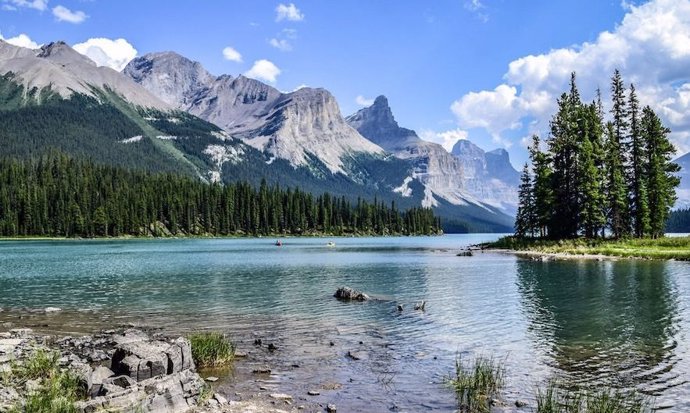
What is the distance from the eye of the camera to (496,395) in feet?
63.9

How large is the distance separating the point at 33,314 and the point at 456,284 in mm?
39122

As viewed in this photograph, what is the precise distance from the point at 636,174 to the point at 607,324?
77234 millimetres

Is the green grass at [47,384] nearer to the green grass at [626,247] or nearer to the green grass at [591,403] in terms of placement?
the green grass at [591,403]

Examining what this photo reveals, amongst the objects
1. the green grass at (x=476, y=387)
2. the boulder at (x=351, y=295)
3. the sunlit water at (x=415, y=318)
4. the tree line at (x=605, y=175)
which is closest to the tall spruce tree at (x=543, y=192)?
the tree line at (x=605, y=175)

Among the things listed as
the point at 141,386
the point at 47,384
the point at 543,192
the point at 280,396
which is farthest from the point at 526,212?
the point at 47,384

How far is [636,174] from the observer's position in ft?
324

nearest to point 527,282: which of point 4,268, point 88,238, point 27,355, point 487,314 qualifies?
point 487,314

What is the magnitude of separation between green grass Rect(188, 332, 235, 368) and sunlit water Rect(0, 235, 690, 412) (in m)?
2.20

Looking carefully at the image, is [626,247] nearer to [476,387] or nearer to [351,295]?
[351,295]

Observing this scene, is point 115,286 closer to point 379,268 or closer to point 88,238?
point 379,268

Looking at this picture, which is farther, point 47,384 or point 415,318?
point 415,318

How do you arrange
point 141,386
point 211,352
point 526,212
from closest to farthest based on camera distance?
point 141,386, point 211,352, point 526,212

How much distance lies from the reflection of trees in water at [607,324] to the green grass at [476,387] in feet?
10.6

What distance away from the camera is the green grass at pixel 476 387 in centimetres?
1835
